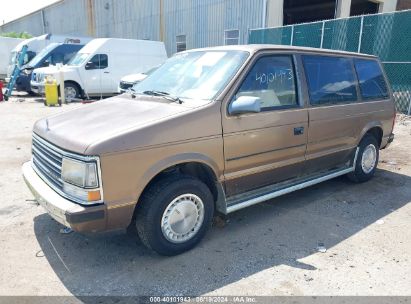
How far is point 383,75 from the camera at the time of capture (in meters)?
5.80

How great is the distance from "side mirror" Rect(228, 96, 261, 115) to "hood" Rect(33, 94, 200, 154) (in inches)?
17.3

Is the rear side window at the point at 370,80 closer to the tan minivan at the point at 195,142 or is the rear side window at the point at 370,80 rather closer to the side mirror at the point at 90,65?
the tan minivan at the point at 195,142

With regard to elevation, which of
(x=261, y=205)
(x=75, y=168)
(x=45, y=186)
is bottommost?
(x=261, y=205)

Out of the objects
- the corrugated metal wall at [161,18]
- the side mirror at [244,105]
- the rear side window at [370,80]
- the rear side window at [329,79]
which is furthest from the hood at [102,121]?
the corrugated metal wall at [161,18]

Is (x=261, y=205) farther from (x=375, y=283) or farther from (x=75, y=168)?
(x=75, y=168)

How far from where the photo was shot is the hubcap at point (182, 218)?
3354 millimetres

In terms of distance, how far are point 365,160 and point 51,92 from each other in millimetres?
11765

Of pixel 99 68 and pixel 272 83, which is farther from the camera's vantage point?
pixel 99 68

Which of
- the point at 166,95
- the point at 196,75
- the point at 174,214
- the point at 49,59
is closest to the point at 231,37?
the point at 49,59

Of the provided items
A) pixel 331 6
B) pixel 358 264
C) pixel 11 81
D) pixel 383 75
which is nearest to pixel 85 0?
pixel 11 81

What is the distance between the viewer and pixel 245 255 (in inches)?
139

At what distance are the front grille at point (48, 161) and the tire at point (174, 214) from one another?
77 centimetres

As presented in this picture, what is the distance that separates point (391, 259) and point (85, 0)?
33766mm

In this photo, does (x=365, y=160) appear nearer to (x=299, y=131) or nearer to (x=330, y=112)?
(x=330, y=112)
